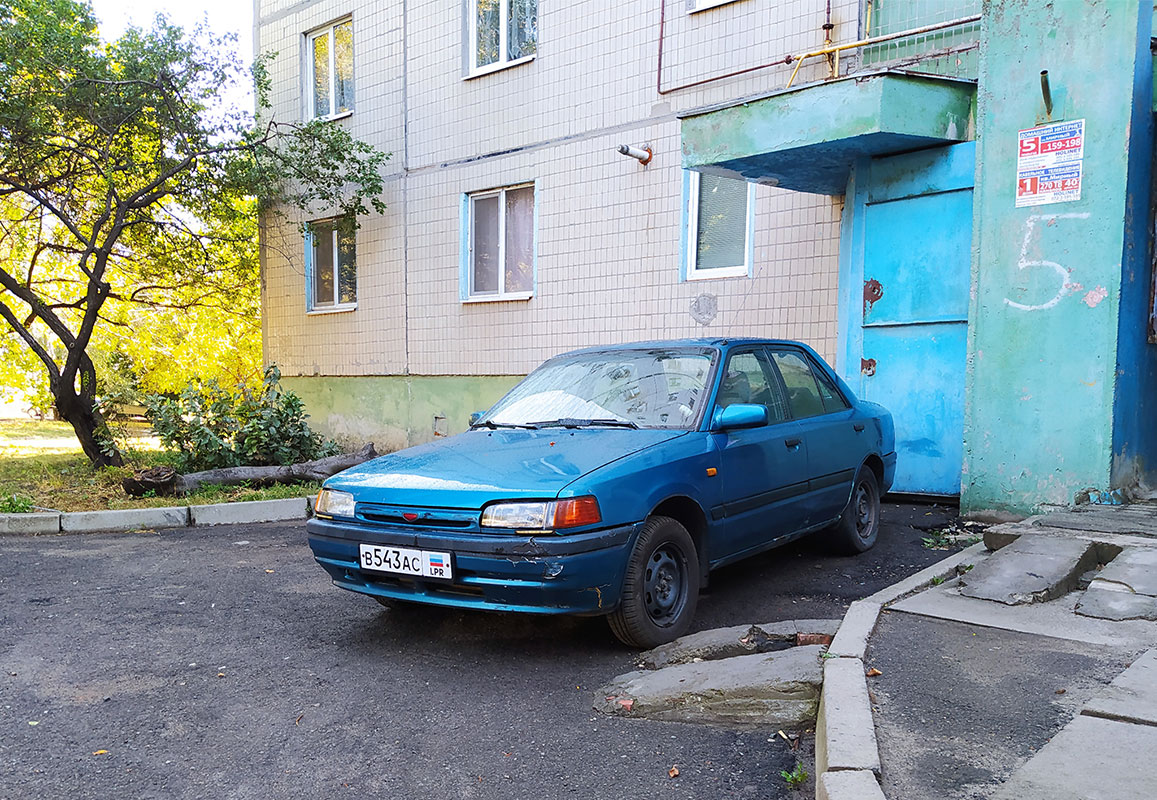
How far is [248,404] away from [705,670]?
798 cm

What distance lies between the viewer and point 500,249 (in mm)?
11719

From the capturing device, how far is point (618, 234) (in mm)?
10219

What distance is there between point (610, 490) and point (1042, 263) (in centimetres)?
423

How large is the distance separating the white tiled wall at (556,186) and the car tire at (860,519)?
8.26 ft

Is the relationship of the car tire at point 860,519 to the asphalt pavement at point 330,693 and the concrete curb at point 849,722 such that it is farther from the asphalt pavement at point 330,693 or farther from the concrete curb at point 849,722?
the concrete curb at point 849,722

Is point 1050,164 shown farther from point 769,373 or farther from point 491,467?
point 491,467

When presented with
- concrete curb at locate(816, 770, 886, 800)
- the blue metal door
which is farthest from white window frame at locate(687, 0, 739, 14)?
concrete curb at locate(816, 770, 886, 800)

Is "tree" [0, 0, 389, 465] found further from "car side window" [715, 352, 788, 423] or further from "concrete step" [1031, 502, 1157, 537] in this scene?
"concrete step" [1031, 502, 1157, 537]

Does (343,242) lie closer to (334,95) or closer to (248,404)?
(334,95)

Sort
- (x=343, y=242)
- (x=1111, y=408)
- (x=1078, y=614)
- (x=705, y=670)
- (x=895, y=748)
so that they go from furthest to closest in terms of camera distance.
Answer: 1. (x=343, y=242)
2. (x=1111, y=408)
3. (x=1078, y=614)
4. (x=705, y=670)
5. (x=895, y=748)

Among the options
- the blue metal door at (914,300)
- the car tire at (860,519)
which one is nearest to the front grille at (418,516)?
the car tire at (860,519)

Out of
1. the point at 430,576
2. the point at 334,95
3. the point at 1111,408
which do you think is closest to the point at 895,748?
the point at 430,576

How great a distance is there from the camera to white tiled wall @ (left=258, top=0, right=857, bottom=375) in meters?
8.89

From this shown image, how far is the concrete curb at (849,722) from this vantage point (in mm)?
2502
